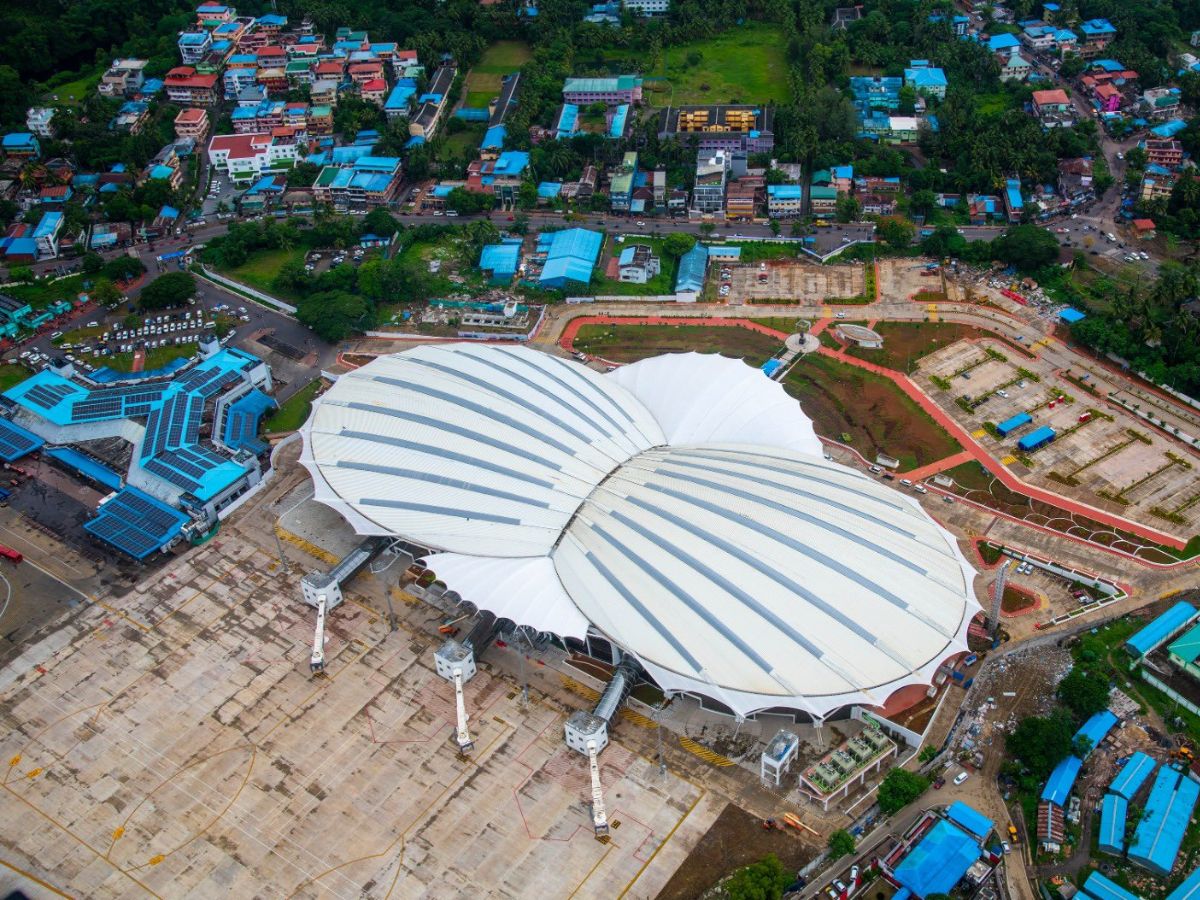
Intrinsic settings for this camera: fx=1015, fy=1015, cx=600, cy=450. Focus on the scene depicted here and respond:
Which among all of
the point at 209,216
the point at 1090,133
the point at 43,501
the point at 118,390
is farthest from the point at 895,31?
the point at 43,501

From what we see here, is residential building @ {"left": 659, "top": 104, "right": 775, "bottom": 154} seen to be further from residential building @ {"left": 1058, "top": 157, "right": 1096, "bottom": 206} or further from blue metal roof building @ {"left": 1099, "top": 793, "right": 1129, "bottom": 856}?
blue metal roof building @ {"left": 1099, "top": 793, "right": 1129, "bottom": 856}

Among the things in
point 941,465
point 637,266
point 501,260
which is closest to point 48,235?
point 501,260

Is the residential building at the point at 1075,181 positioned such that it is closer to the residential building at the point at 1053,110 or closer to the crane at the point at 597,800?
the residential building at the point at 1053,110

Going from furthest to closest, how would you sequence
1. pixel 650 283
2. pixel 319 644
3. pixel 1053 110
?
1. pixel 1053 110
2. pixel 650 283
3. pixel 319 644

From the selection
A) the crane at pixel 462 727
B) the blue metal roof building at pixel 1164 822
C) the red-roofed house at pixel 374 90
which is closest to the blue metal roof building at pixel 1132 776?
the blue metal roof building at pixel 1164 822

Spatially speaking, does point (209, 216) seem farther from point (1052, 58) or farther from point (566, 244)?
point (1052, 58)

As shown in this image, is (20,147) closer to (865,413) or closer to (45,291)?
(45,291)

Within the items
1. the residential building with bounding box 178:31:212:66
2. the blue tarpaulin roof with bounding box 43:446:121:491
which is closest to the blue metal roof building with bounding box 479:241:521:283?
the blue tarpaulin roof with bounding box 43:446:121:491
